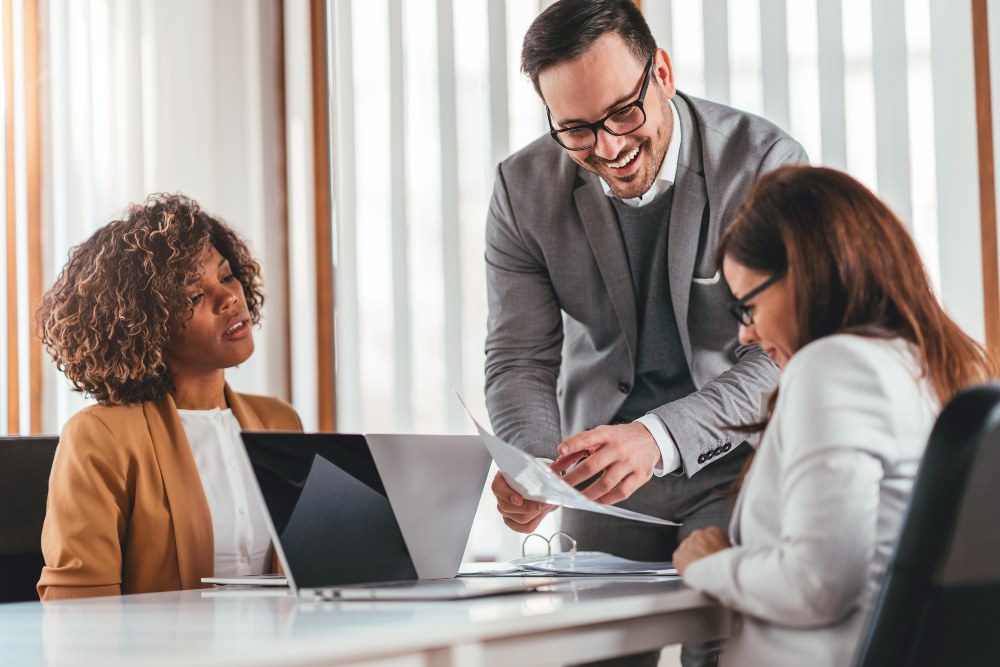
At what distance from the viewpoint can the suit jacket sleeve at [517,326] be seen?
213cm

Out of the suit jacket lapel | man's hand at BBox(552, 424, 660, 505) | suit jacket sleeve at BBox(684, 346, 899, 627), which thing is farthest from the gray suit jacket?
suit jacket sleeve at BBox(684, 346, 899, 627)

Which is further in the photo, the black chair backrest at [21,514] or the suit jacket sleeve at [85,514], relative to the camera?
the black chair backrest at [21,514]

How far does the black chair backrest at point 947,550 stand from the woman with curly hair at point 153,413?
3.97ft

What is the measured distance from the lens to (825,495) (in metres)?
1.05

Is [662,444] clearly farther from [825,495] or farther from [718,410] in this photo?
[825,495]

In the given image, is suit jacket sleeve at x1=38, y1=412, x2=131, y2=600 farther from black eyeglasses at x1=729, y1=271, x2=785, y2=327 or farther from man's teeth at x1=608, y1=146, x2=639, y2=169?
black eyeglasses at x1=729, y1=271, x2=785, y2=327

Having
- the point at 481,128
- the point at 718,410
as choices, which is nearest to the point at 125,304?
the point at 718,410

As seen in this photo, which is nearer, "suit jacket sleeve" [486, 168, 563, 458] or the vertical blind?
"suit jacket sleeve" [486, 168, 563, 458]

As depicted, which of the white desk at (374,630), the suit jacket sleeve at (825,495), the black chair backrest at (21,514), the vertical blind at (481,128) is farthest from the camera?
the vertical blind at (481,128)

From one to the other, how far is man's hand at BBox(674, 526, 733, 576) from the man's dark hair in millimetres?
937

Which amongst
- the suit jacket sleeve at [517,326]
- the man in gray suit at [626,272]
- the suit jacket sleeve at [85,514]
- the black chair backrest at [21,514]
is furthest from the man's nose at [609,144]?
the black chair backrest at [21,514]

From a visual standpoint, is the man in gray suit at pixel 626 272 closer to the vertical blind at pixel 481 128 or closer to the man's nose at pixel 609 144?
the man's nose at pixel 609 144

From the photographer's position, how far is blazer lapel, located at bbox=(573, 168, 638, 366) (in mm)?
2039

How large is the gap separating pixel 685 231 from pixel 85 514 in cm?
112
